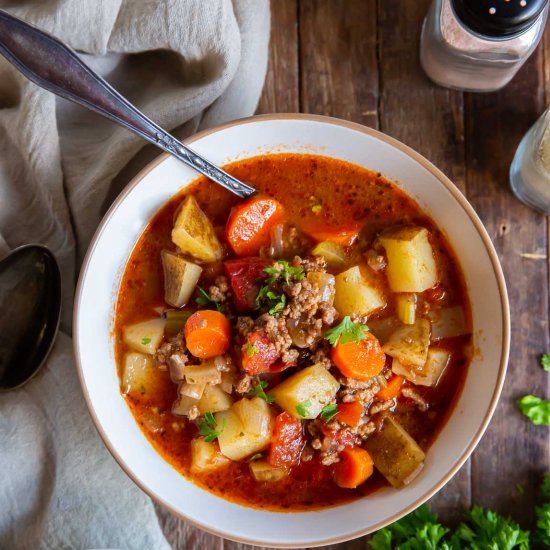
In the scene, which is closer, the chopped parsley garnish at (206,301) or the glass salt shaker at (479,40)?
the glass salt shaker at (479,40)

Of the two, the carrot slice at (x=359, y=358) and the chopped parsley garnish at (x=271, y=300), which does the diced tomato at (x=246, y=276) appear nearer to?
the chopped parsley garnish at (x=271, y=300)

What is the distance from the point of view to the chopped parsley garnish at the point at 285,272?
307 cm

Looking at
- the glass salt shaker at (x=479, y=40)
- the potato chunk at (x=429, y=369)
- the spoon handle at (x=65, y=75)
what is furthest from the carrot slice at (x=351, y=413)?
the glass salt shaker at (x=479, y=40)

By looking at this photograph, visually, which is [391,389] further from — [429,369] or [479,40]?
[479,40]

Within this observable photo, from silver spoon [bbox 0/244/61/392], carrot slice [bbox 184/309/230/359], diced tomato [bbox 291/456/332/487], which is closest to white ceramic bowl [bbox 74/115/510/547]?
diced tomato [bbox 291/456/332/487]

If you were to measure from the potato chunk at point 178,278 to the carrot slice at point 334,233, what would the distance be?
21.4 inches

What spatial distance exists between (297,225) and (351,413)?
0.90 metres

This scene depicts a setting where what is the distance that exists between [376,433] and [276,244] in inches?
39.4

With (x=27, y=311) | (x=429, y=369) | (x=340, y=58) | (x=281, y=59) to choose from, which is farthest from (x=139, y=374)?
(x=340, y=58)

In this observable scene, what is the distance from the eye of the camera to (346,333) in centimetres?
308

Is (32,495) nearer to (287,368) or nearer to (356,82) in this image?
(287,368)

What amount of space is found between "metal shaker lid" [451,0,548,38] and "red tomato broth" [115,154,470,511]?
2.58 feet

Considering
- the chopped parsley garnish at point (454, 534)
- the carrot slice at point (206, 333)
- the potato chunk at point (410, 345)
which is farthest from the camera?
the chopped parsley garnish at point (454, 534)

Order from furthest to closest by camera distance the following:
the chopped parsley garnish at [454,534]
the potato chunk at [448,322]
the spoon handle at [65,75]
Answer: the chopped parsley garnish at [454,534] → the potato chunk at [448,322] → the spoon handle at [65,75]
